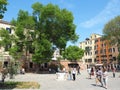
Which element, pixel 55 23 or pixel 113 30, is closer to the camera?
pixel 55 23

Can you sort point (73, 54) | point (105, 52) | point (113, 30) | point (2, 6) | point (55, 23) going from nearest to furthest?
point (2, 6) → point (55, 23) → point (113, 30) → point (73, 54) → point (105, 52)

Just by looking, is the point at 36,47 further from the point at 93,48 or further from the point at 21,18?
the point at 93,48

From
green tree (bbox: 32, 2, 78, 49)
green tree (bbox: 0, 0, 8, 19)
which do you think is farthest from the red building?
green tree (bbox: 0, 0, 8, 19)

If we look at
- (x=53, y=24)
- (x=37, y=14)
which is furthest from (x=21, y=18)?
(x=53, y=24)

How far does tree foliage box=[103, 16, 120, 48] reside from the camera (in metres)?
71.1

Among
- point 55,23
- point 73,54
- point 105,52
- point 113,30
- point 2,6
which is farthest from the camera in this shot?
point 105,52

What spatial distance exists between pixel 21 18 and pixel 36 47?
7525 millimetres

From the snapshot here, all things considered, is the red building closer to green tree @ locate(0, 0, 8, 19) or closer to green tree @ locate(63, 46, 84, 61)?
green tree @ locate(63, 46, 84, 61)

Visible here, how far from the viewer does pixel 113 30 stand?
71750 millimetres

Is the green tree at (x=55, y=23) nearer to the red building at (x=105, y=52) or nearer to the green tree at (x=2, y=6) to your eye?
the green tree at (x=2, y=6)

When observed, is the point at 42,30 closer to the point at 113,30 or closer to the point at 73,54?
the point at 113,30

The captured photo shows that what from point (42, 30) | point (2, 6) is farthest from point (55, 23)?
point (2, 6)

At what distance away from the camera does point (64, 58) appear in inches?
3285

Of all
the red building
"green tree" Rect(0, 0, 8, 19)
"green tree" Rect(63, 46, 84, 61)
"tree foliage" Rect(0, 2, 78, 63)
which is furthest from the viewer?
the red building
